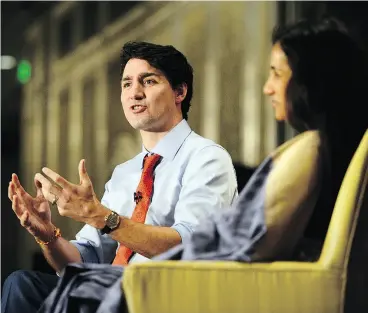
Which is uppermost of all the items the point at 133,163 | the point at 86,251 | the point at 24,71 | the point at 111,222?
the point at 24,71

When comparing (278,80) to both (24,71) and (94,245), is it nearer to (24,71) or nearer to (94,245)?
(94,245)

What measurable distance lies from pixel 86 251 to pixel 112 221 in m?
0.31

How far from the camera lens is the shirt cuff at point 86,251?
2.00 meters

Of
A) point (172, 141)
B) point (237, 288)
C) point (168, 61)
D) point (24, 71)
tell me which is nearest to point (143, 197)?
point (172, 141)

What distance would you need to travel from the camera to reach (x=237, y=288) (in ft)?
4.99

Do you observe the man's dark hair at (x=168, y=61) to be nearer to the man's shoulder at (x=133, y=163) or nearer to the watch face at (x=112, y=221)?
the man's shoulder at (x=133, y=163)

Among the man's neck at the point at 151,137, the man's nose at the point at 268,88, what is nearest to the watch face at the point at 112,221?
the man's neck at the point at 151,137

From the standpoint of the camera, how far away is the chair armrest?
1.50 metres

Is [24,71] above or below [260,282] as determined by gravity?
above

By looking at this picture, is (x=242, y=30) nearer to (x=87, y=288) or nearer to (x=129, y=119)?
(x=129, y=119)

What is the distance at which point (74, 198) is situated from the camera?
1.70 m

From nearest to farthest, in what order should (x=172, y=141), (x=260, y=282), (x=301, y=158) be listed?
(x=260, y=282) < (x=301, y=158) < (x=172, y=141)

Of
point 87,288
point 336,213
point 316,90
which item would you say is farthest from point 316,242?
point 87,288

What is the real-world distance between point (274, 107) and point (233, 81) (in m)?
0.28
